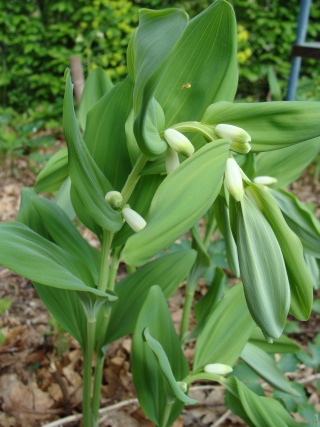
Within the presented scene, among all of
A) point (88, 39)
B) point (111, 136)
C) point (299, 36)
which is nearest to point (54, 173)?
point (111, 136)

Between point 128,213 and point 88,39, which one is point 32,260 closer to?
point 128,213

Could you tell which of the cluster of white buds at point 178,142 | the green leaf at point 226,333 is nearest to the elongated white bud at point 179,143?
the cluster of white buds at point 178,142

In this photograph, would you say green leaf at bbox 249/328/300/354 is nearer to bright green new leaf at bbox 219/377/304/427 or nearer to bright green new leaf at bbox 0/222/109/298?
bright green new leaf at bbox 219/377/304/427

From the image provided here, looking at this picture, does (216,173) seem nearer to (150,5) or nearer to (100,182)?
(100,182)

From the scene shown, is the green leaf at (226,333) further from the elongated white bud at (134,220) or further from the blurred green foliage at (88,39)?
the blurred green foliage at (88,39)

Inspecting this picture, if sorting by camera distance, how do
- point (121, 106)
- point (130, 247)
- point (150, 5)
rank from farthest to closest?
1. point (150, 5)
2. point (121, 106)
3. point (130, 247)

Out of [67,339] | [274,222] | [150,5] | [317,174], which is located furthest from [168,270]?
[150,5]

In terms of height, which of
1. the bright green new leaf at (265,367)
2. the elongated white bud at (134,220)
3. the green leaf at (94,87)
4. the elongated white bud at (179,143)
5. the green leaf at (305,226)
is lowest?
the bright green new leaf at (265,367)
